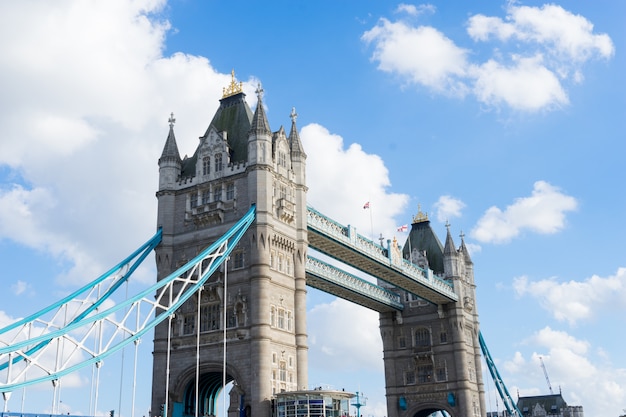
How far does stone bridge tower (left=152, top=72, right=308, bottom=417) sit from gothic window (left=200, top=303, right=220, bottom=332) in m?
0.08

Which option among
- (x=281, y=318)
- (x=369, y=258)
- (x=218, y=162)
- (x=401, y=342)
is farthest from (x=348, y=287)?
(x=218, y=162)

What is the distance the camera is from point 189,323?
186ft

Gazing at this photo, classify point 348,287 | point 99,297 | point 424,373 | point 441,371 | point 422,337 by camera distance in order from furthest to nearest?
point 422,337 < point 424,373 < point 441,371 < point 348,287 < point 99,297

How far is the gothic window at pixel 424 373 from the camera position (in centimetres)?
8831

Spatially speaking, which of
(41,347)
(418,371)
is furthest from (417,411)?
(41,347)

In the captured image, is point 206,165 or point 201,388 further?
point 206,165

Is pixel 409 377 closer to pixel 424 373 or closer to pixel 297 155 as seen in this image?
pixel 424 373

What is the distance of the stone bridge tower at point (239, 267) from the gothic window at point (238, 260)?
0.08 metres

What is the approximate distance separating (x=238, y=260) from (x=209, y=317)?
4797 millimetres

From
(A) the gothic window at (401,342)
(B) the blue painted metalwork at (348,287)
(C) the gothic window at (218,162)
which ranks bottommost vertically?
(A) the gothic window at (401,342)

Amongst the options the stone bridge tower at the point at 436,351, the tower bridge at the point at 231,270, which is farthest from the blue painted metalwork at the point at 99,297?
the stone bridge tower at the point at 436,351

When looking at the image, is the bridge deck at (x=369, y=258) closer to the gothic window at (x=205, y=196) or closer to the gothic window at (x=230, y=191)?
the gothic window at (x=230, y=191)

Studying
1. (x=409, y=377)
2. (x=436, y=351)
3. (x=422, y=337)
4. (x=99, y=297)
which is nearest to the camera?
(x=99, y=297)

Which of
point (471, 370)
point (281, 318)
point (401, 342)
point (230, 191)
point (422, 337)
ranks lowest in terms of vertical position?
point (281, 318)
